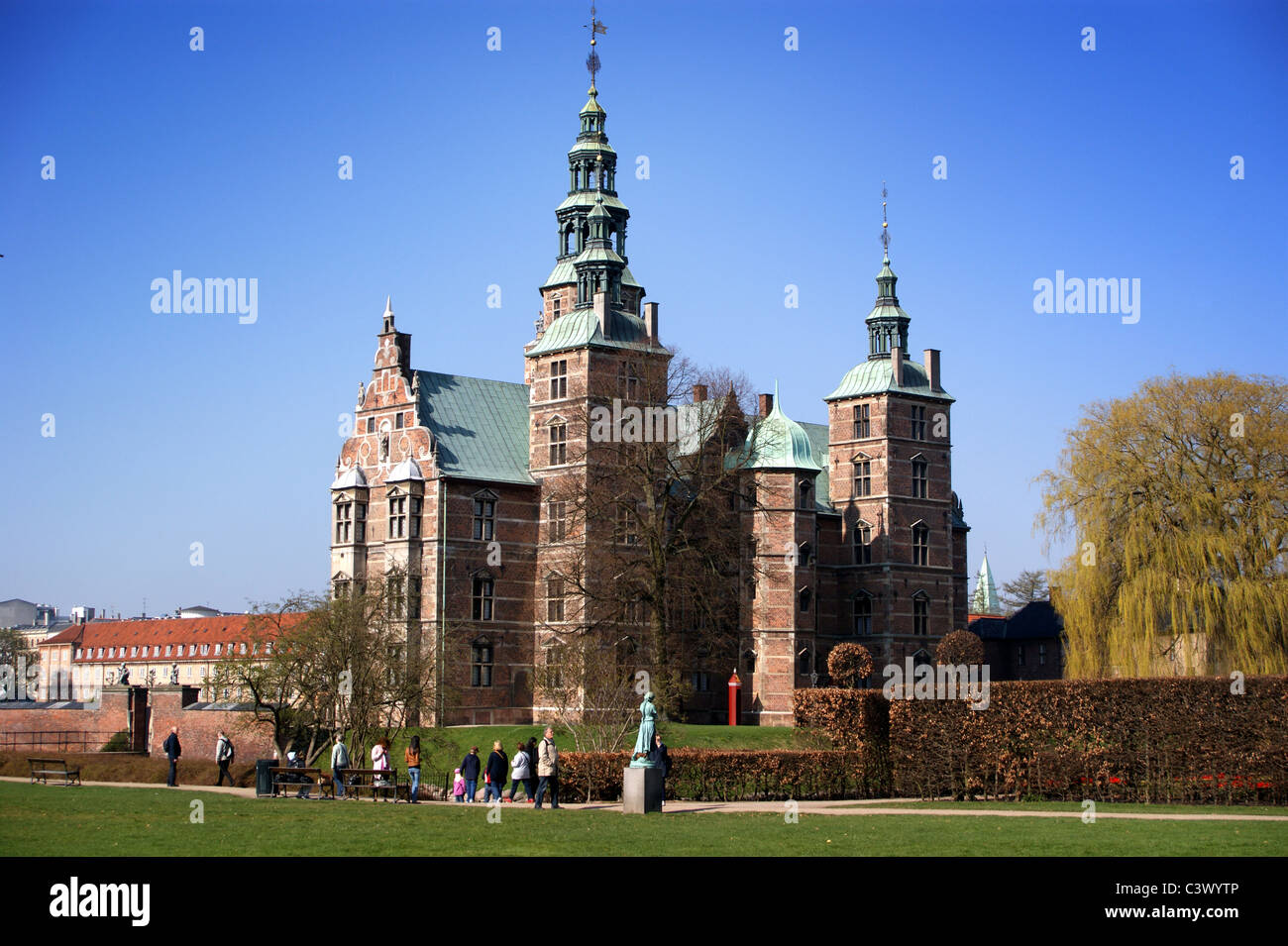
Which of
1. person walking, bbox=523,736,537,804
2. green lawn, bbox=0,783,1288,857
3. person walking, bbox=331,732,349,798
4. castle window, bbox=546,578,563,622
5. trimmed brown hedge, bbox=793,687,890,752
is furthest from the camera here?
castle window, bbox=546,578,563,622

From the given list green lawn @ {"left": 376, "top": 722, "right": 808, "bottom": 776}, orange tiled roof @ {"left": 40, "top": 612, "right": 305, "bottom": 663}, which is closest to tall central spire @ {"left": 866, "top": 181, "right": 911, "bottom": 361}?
green lawn @ {"left": 376, "top": 722, "right": 808, "bottom": 776}

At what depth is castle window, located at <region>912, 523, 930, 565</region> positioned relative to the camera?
6712cm

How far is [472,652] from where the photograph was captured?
59.6 m

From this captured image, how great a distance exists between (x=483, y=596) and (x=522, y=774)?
29767mm

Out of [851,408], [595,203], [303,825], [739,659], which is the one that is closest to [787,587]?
[739,659]

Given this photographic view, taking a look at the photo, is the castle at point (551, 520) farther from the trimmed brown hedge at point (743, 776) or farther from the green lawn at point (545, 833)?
the green lawn at point (545, 833)

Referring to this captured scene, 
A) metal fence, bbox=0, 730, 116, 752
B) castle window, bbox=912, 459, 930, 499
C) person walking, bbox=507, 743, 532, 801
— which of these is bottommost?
metal fence, bbox=0, 730, 116, 752

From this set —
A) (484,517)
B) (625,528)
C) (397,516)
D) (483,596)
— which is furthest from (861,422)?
(397,516)

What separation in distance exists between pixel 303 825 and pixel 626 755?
10694mm

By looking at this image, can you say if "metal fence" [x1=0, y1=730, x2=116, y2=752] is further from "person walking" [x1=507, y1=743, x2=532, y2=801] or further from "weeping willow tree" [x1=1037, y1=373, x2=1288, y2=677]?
"weeping willow tree" [x1=1037, y1=373, x2=1288, y2=677]

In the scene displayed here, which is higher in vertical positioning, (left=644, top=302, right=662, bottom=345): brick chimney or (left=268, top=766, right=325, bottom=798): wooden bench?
(left=644, top=302, right=662, bottom=345): brick chimney

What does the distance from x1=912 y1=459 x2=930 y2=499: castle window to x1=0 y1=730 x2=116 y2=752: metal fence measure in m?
35.0

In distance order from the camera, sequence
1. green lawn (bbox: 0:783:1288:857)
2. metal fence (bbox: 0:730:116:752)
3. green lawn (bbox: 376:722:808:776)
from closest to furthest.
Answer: green lawn (bbox: 0:783:1288:857) < green lawn (bbox: 376:722:808:776) < metal fence (bbox: 0:730:116:752)
